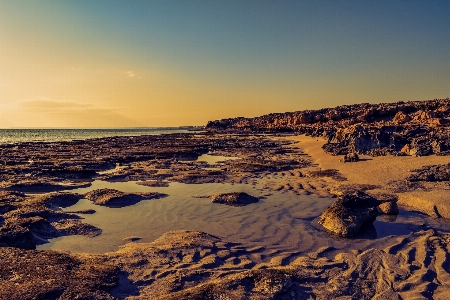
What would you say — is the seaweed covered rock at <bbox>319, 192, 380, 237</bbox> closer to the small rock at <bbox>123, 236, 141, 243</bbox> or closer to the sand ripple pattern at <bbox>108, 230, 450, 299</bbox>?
the sand ripple pattern at <bbox>108, 230, 450, 299</bbox>

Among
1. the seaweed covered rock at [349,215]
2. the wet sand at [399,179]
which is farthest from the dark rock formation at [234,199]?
the wet sand at [399,179]

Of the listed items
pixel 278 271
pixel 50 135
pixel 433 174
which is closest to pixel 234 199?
pixel 278 271

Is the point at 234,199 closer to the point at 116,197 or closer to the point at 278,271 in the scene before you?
the point at 116,197

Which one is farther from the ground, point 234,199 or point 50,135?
point 50,135

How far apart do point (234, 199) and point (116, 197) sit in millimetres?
4180

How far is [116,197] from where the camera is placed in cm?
1073

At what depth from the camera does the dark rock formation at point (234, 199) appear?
10438 millimetres

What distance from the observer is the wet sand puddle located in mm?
6918

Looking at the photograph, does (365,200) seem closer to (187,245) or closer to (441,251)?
(441,251)

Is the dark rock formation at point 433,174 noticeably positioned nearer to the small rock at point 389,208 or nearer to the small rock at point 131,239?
the small rock at point 389,208

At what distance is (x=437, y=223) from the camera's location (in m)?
8.14

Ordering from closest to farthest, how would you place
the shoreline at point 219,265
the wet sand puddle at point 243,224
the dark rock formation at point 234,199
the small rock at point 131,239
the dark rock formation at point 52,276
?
1. the dark rock formation at point 52,276
2. the shoreline at point 219,265
3. the wet sand puddle at point 243,224
4. the small rock at point 131,239
5. the dark rock formation at point 234,199

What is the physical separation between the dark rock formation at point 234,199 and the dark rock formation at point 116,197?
2.30m

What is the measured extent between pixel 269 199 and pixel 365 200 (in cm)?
344
